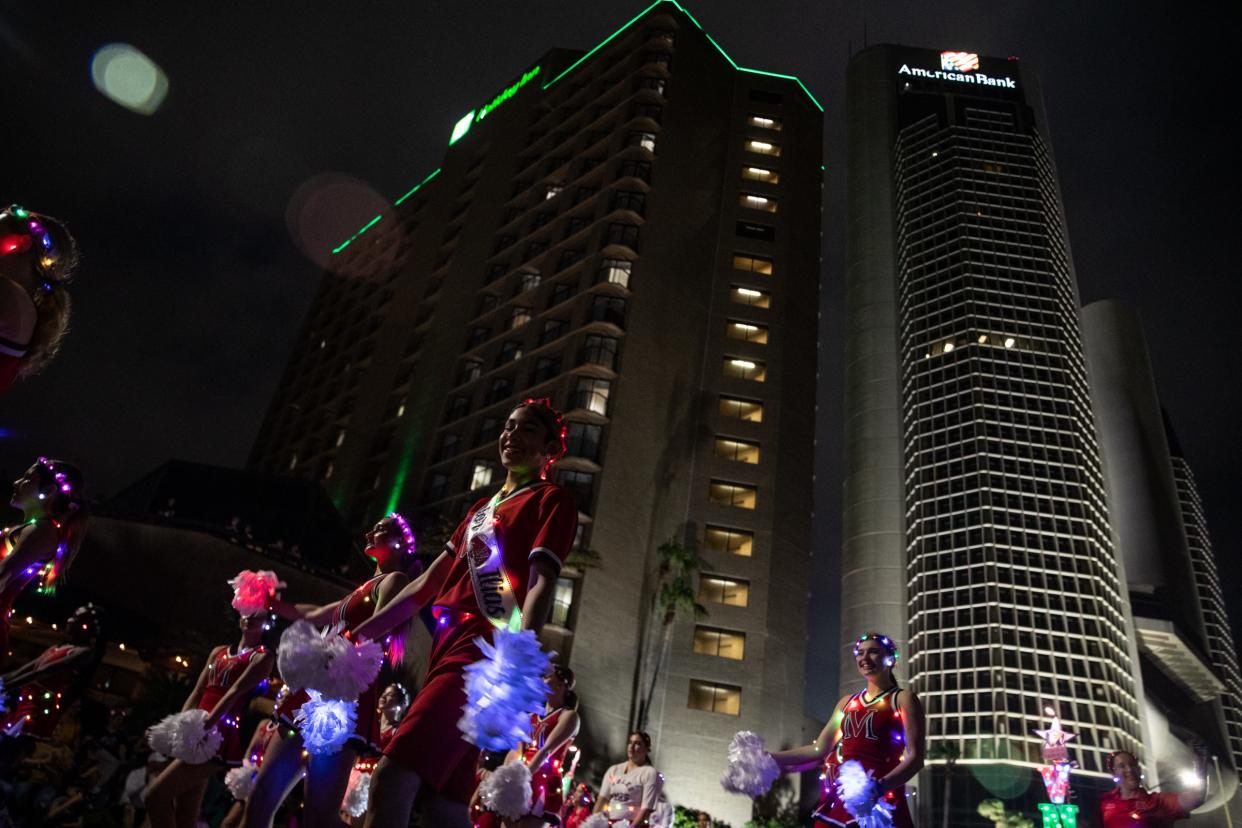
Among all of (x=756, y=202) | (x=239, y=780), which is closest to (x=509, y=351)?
(x=756, y=202)

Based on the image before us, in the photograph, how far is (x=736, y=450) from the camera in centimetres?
5078

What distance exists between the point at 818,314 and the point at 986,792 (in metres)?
48.6

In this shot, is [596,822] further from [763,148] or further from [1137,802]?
[763,148]

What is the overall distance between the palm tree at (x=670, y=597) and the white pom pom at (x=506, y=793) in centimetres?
4121

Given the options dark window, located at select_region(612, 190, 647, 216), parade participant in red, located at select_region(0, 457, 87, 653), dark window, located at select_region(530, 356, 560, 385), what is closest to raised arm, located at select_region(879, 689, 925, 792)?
parade participant in red, located at select_region(0, 457, 87, 653)

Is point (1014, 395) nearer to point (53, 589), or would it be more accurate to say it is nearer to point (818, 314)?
point (818, 314)

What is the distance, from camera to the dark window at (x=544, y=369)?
49.3 meters

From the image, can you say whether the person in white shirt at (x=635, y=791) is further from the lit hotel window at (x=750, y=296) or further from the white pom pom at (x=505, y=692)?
the lit hotel window at (x=750, y=296)

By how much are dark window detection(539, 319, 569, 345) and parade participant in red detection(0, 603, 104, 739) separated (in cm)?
4443

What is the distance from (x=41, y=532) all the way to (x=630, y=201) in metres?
51.8

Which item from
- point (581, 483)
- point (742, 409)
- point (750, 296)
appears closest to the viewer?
point (581, 483)

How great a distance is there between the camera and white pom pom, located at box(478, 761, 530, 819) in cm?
298

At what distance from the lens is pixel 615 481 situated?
149ft

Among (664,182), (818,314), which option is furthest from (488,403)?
(818,314)
